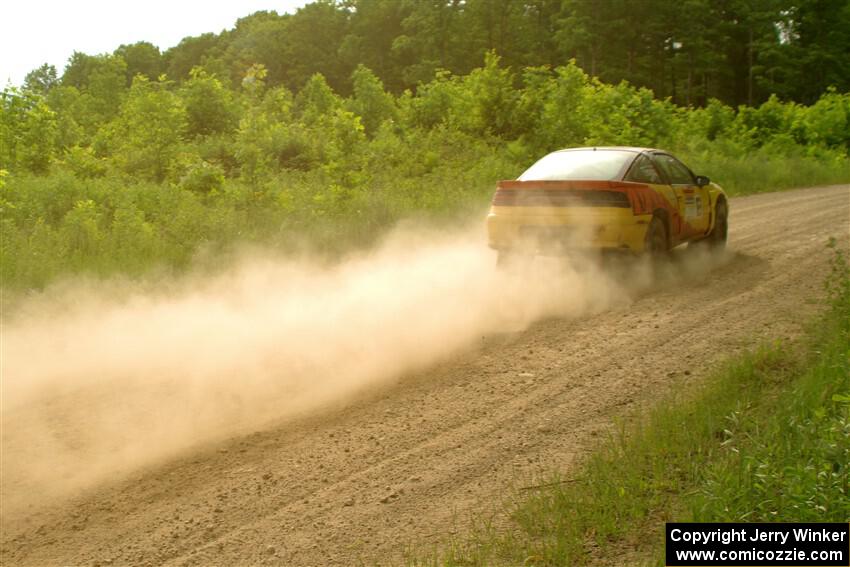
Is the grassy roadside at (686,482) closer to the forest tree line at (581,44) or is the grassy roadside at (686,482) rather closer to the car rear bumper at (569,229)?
the car rear bumper at (569,229)

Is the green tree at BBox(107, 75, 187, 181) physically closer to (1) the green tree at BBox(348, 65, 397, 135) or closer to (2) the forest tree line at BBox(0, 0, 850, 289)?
(2) the forest tree line at BBox(0, 0, 850, 289)

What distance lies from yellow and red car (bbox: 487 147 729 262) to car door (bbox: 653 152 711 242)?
0.13 ft

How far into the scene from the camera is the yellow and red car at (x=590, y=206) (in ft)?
31.1

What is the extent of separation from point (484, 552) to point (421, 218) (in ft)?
33.4

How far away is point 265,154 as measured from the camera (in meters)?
19.4

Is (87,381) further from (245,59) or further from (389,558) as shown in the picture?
(245,59)

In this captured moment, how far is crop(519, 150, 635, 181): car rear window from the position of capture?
9.90m

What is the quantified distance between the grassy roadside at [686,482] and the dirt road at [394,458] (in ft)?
1.09

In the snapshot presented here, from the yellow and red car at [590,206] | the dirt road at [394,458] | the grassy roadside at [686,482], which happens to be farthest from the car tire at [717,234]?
the grassy roadside at [686,482]

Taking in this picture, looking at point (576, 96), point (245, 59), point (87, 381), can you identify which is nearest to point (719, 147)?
point (576, 96)

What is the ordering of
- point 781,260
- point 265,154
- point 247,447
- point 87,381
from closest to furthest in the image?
point 247,447 → point 87,381 → point 781,260 → point 265,154

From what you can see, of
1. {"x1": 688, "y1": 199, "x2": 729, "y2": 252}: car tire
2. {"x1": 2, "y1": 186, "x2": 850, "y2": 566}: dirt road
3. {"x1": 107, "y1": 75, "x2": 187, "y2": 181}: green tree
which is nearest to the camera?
{"x1": 2, "y1": 186, "x2": 850, "y2": 566}: dirt road

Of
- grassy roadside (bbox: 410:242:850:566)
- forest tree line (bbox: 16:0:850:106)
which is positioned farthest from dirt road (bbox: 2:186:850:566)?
forest tree line (bbox: 16:0:850:106)

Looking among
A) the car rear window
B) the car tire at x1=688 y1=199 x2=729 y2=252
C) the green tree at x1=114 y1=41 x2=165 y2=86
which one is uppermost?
the green tree at x1=114 y1=41 x2=165 y2=86
